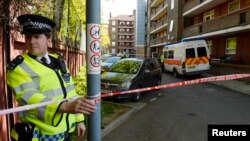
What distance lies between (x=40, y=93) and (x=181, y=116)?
746 cm

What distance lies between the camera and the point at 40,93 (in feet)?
7.54

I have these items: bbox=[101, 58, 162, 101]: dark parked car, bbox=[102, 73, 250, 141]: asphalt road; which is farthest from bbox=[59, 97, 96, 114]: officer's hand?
bbox=[101, 58, 162, 101]: dark parked car

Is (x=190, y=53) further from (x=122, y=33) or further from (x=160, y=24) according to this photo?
(x=122, y=33)

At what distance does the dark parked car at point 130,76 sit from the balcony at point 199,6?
1321 centimetres

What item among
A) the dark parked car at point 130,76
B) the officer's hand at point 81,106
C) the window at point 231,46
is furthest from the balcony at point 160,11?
the officer's hand at point 81,106

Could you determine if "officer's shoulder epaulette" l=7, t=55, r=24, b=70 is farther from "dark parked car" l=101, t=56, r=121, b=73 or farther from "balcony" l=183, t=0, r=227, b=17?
"balcony" l=183, t=0, r=227, b=17

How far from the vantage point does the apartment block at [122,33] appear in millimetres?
118750

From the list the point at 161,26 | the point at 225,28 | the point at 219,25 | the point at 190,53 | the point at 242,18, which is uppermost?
the point at 161,26

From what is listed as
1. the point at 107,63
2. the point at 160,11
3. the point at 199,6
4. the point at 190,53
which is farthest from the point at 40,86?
the point at 160,11

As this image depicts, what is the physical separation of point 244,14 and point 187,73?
201 inches

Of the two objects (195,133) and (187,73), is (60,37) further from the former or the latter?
(187,73)

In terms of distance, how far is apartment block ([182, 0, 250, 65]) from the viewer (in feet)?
66.6

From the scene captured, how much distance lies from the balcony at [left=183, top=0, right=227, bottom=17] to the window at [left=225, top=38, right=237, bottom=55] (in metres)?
3.40

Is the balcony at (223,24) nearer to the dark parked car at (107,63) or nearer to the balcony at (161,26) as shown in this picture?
the dark parked car at (107,63)
